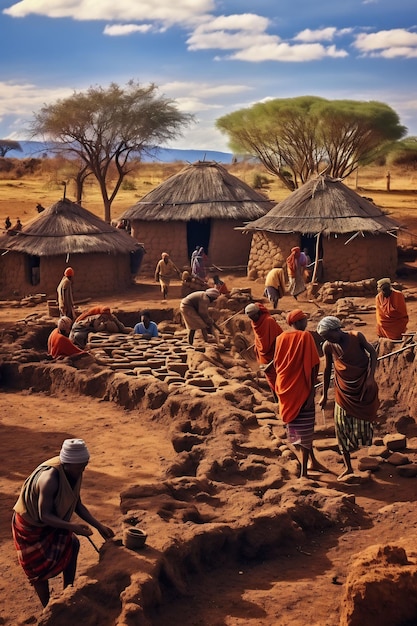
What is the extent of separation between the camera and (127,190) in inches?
1667

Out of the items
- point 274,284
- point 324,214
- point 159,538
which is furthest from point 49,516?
point 324,214

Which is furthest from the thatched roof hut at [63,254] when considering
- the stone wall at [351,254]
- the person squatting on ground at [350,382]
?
the person squatting on ground at [350,382]

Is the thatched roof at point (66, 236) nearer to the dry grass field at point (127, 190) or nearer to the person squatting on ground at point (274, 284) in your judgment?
the person squatting on ground at point (274, 284)

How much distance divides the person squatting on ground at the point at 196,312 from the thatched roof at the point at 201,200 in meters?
10.3

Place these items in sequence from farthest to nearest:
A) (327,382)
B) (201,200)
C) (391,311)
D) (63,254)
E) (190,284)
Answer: (201,200), (63,254), (190,284), (391,311), (327,382)

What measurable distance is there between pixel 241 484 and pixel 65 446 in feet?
8.09

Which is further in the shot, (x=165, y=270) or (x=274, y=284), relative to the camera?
(x=165, y=270)

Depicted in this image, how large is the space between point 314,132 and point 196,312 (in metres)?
22.8

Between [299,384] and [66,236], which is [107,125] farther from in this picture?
[299,384]

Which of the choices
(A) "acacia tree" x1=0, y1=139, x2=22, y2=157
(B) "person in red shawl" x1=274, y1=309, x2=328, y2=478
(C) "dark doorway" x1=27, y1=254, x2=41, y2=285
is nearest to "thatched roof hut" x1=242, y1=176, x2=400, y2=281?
(C) "dark doorway" x1=27, y1=254, x2=41, y2=285

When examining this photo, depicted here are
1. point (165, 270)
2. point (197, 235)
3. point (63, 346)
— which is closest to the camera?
point (63, 346)

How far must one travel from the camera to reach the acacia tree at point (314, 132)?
32.3 meters

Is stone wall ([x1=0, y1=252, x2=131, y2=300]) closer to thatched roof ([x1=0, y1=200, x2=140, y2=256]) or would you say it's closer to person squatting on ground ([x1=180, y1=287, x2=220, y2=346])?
thatched roof ([x1=0, y1=200, x2=140, y2=256])

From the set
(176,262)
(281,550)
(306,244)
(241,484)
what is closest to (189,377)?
(241,484)
